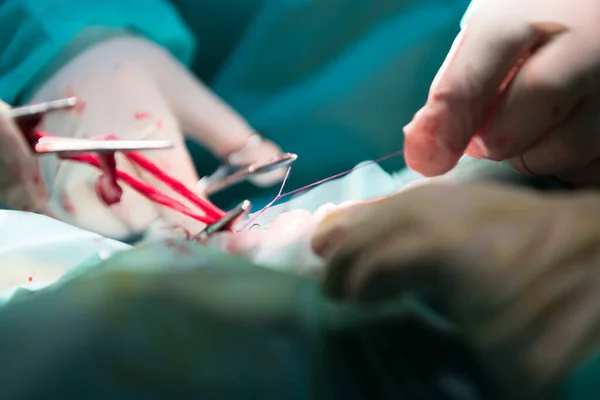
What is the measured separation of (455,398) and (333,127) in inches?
32.1

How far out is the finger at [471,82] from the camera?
429 millimetres

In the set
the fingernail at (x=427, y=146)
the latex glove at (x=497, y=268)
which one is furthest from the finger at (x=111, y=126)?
the latex glove at (x=497, y=268)

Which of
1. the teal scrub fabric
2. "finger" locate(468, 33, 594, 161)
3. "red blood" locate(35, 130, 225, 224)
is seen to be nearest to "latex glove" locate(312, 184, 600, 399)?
"finger" locate(468, 33, 594, 161)

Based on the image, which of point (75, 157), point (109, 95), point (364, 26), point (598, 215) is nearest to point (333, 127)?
point (364, 26)

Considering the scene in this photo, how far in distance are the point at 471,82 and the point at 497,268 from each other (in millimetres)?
207

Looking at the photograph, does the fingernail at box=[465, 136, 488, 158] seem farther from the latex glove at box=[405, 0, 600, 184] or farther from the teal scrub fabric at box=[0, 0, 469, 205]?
the teal scrub fabric at box=[0, 0, 469, 205]

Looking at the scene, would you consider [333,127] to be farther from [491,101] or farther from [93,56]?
[491,101]

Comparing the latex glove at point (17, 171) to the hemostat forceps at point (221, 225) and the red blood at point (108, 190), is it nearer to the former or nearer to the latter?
the red blood at point (108, 190)

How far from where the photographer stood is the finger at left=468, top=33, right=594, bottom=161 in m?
0.41

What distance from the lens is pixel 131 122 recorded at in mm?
807

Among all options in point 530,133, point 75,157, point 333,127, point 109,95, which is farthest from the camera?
point 333,127

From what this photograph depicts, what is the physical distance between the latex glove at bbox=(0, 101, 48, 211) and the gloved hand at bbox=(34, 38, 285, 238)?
130 millimetres

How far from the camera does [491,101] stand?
440 mm

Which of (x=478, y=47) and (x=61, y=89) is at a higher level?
(x=478, y=47)
